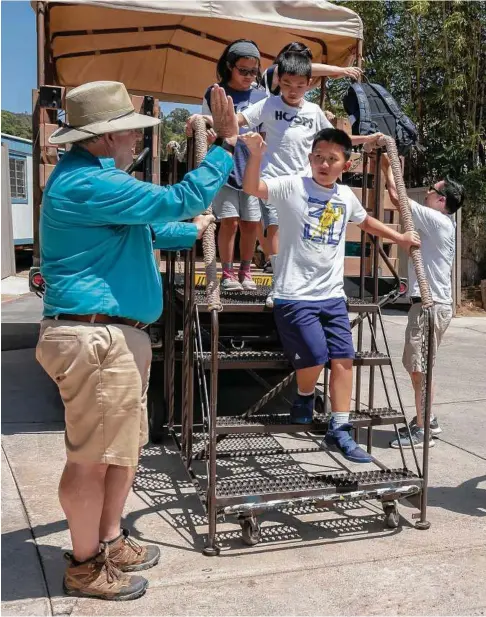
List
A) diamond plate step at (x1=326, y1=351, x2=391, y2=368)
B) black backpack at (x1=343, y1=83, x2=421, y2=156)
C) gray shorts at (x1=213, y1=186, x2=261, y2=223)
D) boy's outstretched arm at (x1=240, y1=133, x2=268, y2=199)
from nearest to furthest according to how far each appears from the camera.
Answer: boy's outstretched arm at (x1=240, y1=133, x2=268, y2=199) → diamond plate step at (x1=326, y1=351, x2=391, y2=368) → gray shorts at (x1=213, y1=186, x2=261, y2=223) → black backpack at (x1=343, y1=83, x2=421, y2=156)

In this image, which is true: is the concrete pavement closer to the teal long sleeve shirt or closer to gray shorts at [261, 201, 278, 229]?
the teal long sleeve shirt

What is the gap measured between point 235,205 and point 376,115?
2044mm

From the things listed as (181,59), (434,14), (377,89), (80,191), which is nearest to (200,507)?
(80,191)

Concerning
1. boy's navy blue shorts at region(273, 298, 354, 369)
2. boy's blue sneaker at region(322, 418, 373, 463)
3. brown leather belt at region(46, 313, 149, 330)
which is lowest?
boy's blue sneaker at region(322, 418, 373, 463)

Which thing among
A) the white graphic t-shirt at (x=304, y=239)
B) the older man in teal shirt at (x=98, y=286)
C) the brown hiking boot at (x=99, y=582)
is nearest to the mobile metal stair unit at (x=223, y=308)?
the white graphic t-shirt at (x=304, y=239)

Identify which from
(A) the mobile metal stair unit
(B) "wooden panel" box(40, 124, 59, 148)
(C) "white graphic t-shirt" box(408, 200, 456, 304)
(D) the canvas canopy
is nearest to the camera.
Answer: (A) the mobile metal stair unit

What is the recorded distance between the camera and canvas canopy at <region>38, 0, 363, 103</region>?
18.7 ft

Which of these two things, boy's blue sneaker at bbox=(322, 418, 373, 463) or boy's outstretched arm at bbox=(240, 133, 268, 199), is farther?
boy's blue sneaker at bbox=(322, 418, 373, 463)

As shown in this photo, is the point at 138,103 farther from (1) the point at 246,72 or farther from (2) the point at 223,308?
(2) the point at 223,308

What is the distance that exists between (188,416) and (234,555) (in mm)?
937

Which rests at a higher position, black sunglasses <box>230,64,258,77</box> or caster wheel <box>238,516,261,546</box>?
black sunglasses <box>230,64,258,77</box>

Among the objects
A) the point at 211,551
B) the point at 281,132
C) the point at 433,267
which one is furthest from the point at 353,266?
the point at 211,551

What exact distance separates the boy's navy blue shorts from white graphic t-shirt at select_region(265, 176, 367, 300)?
56 millimetres

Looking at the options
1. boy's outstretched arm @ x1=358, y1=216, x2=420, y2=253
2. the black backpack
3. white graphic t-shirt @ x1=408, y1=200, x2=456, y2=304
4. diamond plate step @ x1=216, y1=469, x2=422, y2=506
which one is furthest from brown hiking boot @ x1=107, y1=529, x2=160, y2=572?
the black backpack
